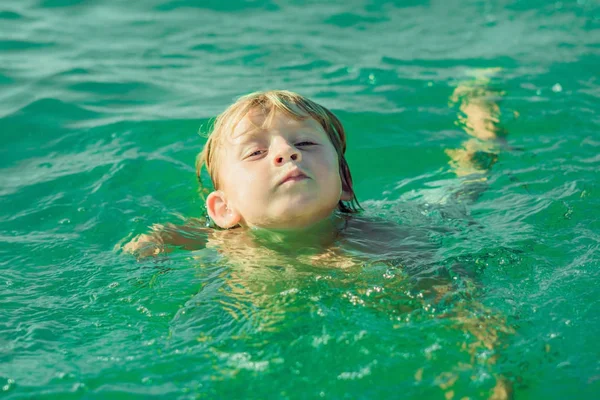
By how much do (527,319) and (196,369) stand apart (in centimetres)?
151

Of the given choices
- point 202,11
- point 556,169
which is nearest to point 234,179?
point 556,169

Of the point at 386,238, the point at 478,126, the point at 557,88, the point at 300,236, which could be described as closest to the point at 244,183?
the point at 300,236

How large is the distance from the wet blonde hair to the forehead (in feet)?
0.04

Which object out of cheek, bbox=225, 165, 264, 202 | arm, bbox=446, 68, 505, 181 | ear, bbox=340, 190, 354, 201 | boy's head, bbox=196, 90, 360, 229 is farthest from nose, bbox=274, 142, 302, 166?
arm, bbox=446, 68, 505, 181

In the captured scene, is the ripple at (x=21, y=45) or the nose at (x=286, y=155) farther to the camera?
the ripple at (x=21, y=45)

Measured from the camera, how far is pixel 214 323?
3568 mm

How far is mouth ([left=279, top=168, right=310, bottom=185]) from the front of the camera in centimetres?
394

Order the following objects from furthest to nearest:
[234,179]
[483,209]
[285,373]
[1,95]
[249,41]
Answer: [249,41]
[1,95]
[483,209]
[234,179]
[285,373]

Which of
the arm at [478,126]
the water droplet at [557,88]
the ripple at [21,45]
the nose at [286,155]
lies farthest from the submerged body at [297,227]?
the ripple at [21,45]

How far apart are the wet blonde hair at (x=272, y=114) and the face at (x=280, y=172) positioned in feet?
0.15

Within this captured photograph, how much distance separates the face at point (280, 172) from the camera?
13.0ft

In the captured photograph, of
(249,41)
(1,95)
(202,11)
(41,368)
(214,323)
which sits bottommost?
(41,368)

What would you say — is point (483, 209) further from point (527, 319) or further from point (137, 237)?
point (137, 237)

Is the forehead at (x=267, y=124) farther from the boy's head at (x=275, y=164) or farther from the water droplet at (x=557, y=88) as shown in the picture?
the water droplet at (x=557, y=88)
